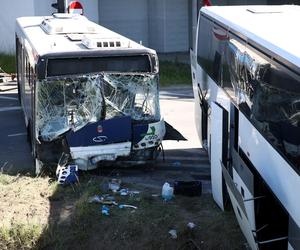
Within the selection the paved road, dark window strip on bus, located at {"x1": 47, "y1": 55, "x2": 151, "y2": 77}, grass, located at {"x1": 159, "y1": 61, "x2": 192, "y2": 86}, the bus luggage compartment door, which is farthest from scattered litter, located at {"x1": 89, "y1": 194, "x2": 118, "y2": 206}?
grass, located at {"x1": 159, "y1": 61, "x2": 192, "y2": 86}

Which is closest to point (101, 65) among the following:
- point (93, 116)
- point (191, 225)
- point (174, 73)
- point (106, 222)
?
point (93, 116)

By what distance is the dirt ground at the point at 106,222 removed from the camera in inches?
292

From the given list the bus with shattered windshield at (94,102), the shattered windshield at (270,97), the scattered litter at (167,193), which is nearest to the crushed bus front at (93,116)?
the bus with shattered windshield at (94,102)

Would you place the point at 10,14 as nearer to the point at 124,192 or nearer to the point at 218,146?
the point at 124,192

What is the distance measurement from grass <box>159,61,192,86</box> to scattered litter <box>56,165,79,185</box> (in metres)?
10.8

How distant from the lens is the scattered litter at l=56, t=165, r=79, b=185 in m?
9.05

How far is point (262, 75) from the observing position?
21.8 feet

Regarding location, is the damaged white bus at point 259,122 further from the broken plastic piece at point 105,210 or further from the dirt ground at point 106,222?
the broken plastic piece at point 105,210

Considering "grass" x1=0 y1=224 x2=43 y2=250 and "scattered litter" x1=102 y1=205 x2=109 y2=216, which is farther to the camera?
"scattered litter" x1=102 y1=205 x2=109 y2=216

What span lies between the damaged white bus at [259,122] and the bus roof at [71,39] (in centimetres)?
148

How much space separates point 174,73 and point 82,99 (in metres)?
12.3

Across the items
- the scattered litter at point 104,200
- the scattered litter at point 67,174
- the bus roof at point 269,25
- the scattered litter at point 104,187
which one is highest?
the bus roof at point 269,25

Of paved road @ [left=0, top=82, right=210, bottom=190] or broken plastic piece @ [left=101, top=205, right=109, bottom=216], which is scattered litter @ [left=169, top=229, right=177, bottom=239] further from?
paved road @ [left=0, top=82, right=210, bottom=190]

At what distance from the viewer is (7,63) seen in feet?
71.7
